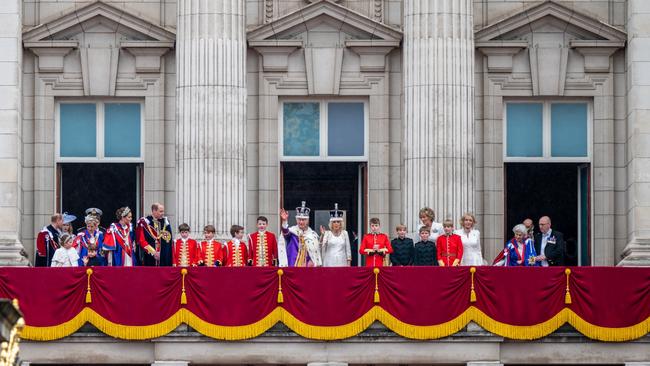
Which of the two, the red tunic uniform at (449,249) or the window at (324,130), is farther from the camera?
the window at (324,130)

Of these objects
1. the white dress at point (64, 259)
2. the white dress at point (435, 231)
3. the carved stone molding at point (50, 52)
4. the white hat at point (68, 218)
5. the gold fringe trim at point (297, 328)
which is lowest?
the gold fringe trim at point (297, 328)

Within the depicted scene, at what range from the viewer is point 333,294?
57969 mm

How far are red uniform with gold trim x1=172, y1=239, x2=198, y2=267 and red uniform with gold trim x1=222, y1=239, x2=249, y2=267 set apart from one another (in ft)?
2.54

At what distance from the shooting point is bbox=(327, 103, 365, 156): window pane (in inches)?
2616

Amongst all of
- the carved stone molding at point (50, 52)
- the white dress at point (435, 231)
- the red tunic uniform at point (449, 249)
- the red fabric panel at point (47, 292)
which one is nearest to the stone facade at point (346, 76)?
the carved stone molding at point (50, 52)

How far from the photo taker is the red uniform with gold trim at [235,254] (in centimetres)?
5947

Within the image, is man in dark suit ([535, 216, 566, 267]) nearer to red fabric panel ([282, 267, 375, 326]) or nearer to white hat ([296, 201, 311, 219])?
red fabric panel ([282, 267, 375, 326])

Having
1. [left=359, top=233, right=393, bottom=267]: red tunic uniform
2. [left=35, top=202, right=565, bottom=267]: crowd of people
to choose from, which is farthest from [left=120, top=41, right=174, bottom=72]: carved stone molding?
[left=359, top=233, right=393, bottom=267]: red tunic uniform

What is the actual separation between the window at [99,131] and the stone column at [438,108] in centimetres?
767

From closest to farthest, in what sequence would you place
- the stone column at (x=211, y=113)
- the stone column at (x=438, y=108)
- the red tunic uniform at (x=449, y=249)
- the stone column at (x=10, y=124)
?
the red tunic uniform at (x=449, y=249) < the stone column at (x=211, y=113) < the stone column at (x=438, y=108) < the stone column at (x=10, y=124)

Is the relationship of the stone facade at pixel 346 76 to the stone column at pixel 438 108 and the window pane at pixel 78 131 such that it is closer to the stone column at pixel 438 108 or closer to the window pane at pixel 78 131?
the stone column at pixel 438 108

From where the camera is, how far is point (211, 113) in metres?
64.5

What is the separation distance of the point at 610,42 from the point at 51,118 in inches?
615

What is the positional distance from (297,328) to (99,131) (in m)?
11.4
